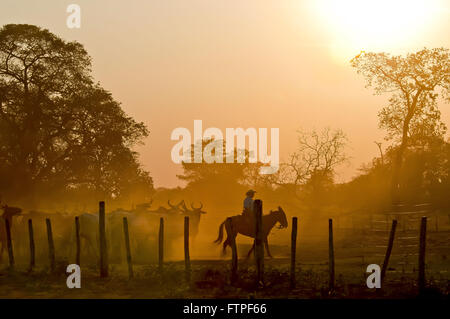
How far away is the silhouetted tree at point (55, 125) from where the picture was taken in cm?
3491

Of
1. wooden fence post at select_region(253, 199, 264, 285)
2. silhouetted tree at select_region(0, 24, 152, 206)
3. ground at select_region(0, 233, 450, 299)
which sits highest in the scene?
silhouetted tree at select_region(0, 24, 152, 206)

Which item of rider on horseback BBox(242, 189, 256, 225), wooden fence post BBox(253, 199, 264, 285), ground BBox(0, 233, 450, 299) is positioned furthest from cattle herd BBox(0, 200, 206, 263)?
wooden fence post BBox(253, 199, 264, 285)

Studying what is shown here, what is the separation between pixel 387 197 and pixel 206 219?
16216 millimetres

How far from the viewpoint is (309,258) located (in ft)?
81.8

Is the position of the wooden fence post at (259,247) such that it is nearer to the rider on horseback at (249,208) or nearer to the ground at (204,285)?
the ground at (204,285)

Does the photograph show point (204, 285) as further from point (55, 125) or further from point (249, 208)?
point (55, 125)

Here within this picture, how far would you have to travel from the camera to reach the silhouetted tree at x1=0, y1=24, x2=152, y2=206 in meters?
34.9

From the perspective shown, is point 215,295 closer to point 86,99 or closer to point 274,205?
point 86,99

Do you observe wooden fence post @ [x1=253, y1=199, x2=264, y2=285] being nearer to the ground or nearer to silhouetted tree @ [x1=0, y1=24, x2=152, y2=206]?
the ground

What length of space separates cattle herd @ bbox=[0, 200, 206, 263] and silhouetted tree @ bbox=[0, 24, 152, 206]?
7795mm

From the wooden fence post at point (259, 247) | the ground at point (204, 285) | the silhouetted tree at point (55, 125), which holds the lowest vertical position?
the ground at point (204, 285)

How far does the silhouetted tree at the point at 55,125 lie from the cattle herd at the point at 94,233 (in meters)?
7.80

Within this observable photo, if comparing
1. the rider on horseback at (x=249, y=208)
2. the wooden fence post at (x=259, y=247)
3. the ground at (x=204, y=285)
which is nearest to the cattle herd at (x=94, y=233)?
the ground at (x=204, y=285)

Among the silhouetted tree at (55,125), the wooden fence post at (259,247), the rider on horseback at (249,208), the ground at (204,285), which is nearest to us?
the ground at (204,285)
